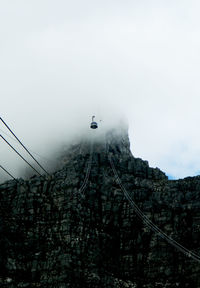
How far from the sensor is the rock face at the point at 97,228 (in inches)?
4200

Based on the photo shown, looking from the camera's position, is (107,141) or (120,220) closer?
(120,220)

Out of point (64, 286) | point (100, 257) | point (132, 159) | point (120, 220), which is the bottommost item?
point (64, 286)

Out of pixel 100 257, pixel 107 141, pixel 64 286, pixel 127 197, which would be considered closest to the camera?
pixel 64 286

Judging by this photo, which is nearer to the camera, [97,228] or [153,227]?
[153,227]

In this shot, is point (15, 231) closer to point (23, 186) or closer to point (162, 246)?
point (23, 186)

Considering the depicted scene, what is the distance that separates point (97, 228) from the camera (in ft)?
375

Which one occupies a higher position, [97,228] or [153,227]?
[153,227]

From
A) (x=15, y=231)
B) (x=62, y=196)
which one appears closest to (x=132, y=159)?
(x=62, y=196)

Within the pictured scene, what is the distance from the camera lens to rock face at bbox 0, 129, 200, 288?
10669cm

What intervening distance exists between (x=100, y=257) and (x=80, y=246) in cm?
440

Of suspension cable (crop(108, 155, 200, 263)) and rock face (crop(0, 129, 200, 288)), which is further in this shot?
suspension cable (crop(108, 155, 200, 263))

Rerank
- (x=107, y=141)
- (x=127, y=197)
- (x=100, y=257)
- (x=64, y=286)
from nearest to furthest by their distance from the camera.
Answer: (x=64, y=286) < (x=100, y=257) < (x=127, y=197) < (x=107, y=141)

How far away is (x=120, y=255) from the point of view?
113 m

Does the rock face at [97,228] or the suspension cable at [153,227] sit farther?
the suspension cable at [153,227]
